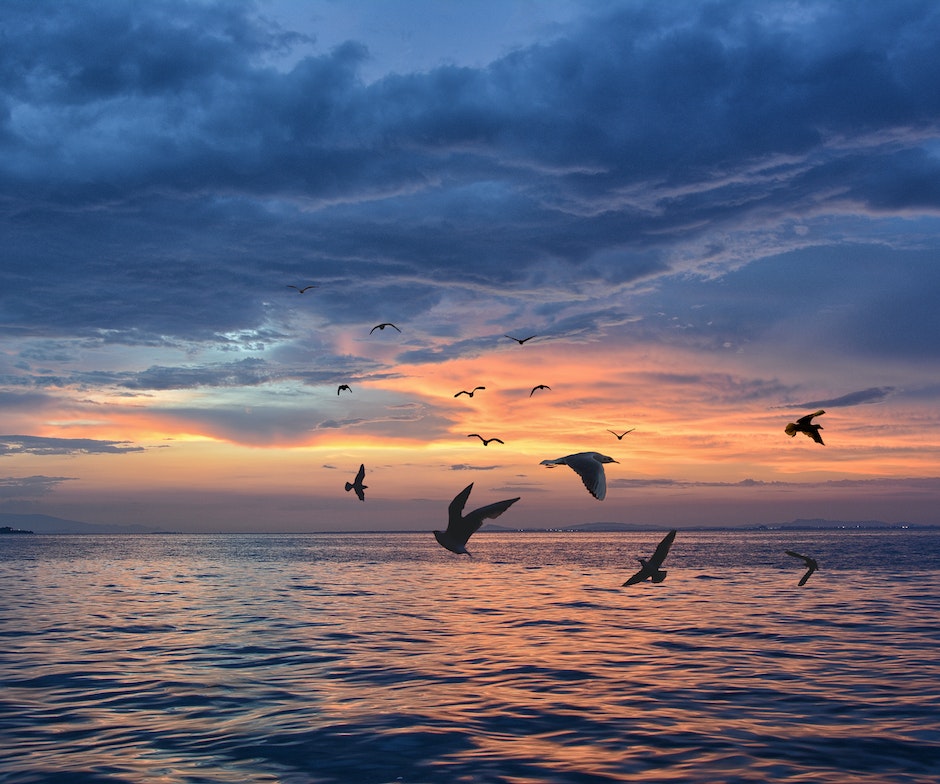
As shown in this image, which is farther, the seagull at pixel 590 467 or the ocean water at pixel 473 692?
the ocean water at pixel 473 692

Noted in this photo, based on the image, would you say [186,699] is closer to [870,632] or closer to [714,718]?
[714,718]

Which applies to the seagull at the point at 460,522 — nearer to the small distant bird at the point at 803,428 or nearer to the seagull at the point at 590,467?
the seagull at the point at 590,467

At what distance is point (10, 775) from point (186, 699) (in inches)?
213

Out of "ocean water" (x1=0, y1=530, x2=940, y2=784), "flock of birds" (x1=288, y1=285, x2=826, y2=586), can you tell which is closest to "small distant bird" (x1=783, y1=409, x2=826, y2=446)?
"flock of birds" (x1=288, y1=285, x2=826, y2=586)

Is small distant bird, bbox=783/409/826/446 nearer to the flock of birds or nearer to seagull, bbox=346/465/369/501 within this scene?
the flock of birds

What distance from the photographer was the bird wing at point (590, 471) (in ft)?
36.7

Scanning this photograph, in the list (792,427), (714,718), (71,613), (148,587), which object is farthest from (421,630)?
(148,587)

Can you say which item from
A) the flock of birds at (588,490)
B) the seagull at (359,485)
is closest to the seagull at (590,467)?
the flock of birds at (588,490)

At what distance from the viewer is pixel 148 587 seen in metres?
50.0

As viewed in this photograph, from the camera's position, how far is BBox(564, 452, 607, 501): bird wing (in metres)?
11.2

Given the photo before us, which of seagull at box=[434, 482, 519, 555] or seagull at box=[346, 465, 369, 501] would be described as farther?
seagull at box=[346, 465, 369, 501]

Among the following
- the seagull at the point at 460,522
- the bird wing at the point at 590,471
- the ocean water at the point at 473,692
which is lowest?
the ocean water at the point at 473,692

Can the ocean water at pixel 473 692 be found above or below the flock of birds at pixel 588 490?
below

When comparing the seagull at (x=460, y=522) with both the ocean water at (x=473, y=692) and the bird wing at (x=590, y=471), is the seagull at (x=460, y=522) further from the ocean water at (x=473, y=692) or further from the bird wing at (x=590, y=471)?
the ocean water at (x=473, y=692)
